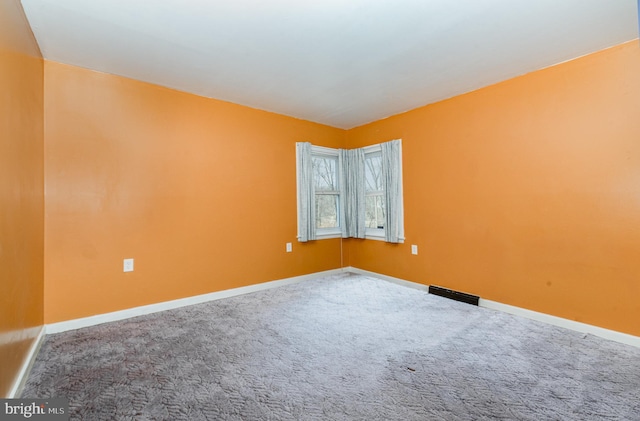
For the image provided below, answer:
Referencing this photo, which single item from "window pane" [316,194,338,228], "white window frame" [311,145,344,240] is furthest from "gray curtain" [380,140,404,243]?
"window pane" [316,194,338,228]

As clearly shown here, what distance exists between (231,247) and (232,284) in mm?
426

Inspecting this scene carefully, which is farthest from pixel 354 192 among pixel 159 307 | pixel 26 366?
pixel 26 366

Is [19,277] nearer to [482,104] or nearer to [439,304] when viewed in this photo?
[439,304]

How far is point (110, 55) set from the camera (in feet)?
7.37

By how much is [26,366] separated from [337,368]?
5.96ft

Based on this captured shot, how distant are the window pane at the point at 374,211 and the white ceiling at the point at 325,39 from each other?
1.63 meters

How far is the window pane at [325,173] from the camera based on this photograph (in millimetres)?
4195

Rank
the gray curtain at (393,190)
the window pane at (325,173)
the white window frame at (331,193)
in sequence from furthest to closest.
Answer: the window pane at (325,173)
the white window frame at (331,193)
the gray curtain at (393,190)

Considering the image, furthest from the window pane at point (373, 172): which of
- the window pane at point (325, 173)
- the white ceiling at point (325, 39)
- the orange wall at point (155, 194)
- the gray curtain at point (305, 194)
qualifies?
the white ceiling at point (325, 39)

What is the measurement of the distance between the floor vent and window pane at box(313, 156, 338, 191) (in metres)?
1.96

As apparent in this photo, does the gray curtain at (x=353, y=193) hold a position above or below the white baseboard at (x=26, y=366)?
above

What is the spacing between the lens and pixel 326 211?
4305mm

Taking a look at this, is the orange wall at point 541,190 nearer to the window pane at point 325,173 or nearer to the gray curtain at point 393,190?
the gray curtain at point 393,190

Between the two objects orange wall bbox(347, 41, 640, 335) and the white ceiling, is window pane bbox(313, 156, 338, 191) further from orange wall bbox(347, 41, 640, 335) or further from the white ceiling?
the white ceiling
